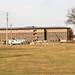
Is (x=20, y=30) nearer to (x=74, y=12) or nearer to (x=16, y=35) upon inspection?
(x=16, y=35)

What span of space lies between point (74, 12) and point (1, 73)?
240 ft

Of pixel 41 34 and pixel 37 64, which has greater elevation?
pixel 41 34

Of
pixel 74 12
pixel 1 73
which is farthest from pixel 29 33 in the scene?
pixel 1 73

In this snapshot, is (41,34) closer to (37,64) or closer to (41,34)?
(41,34)

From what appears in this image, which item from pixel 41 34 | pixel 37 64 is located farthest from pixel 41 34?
pixel 37 64

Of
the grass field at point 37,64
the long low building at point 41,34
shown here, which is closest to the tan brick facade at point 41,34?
the long low building at point 41,34

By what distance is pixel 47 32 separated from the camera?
19775cm

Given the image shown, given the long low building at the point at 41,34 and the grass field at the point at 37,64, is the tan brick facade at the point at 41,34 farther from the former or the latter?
the grass field at the point at 37,64

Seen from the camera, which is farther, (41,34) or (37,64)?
(41,34)

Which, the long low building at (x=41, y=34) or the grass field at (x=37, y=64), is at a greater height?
the long low building at (x=41, y=34)

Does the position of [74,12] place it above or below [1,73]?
above

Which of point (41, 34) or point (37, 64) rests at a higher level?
point (41, 34)

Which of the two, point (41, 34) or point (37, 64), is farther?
point (41, 34)

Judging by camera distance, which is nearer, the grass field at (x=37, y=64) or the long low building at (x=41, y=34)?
the grass field at (x=37, y=64)
